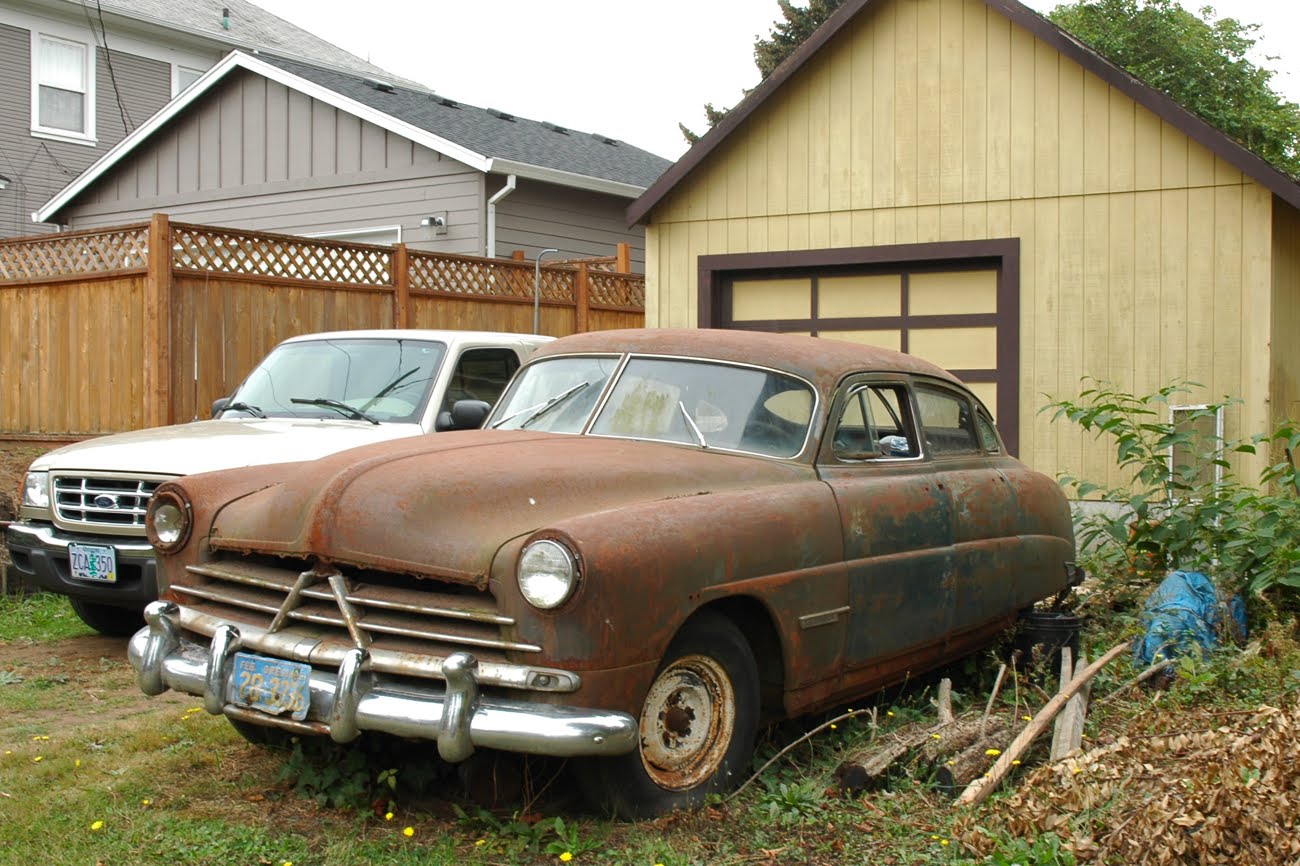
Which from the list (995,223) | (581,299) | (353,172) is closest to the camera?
(995,223)

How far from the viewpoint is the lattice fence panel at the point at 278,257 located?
11.3 metres

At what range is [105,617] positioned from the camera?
25.1 feet

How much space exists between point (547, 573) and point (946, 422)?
9.37 ft

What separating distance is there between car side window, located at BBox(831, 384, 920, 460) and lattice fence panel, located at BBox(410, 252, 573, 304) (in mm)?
8202

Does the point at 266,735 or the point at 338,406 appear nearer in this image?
the point at 266,735

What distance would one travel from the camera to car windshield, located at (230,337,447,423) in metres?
7.81

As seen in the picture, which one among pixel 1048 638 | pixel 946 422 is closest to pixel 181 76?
pixel 946 422

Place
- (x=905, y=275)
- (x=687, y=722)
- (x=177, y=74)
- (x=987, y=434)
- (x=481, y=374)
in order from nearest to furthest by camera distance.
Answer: (x=687, y=722)
(x=987, y=434)
(x=481, y=374)
(x=905, y=275)
(x=177, y=74)

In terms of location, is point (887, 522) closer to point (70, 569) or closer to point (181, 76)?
point (70, 569)

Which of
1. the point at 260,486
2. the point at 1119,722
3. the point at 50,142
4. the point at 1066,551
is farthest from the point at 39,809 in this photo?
the point at 50,142

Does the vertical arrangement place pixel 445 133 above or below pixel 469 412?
above

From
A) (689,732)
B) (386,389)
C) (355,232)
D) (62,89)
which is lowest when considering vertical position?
(689,732)

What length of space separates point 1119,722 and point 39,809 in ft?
12.9

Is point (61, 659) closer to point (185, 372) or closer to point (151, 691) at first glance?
point (151, 691)
